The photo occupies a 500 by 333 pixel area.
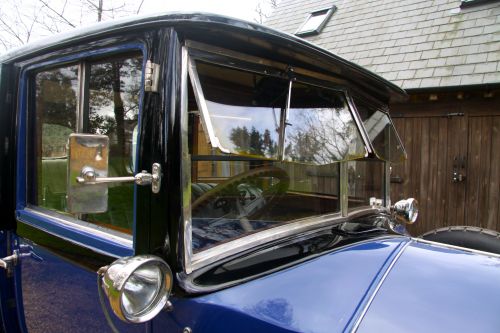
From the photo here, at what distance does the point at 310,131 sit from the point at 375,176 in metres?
0.94

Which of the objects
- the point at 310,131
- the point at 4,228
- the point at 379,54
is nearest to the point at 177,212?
the point at 310,131

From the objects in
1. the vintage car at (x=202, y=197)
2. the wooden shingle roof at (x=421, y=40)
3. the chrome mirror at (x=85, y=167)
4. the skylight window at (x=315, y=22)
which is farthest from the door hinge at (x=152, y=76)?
the skylight window at (x=315, y=22)

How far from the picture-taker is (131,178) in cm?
120

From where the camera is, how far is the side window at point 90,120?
1.50m

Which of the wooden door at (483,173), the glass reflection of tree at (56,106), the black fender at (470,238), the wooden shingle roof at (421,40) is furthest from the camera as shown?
the wooden shingle roof at (421,40)

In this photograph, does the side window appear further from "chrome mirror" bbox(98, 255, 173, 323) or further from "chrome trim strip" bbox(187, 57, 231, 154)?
"chrome mirror" bbox(98, 255, 173, 323)

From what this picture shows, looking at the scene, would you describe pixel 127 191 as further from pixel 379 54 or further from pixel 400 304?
pixel 379 54

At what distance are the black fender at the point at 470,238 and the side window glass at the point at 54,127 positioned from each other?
219 centimetres

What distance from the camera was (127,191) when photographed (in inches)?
59.0

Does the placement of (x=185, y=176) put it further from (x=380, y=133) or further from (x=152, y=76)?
(x=380, y=133)

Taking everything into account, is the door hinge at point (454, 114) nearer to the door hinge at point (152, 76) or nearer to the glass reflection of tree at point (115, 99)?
the glass reflection of tree at point (115, 99)

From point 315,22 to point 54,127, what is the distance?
8.38 metres

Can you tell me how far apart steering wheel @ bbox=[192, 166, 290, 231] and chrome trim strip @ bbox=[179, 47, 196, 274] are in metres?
0.29

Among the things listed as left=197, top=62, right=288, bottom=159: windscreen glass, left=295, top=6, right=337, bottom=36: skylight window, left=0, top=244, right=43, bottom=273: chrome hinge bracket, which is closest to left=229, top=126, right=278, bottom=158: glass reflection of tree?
left=197, top=62, right=288, bottom=159: windscreen glass
